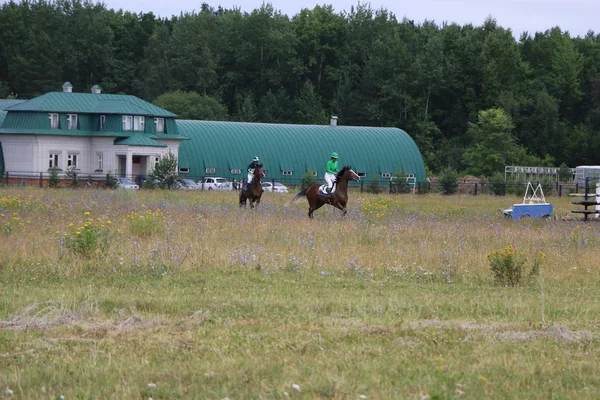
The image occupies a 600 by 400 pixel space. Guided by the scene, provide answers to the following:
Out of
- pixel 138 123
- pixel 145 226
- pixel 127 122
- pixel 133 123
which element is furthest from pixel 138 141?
pixel 145 226

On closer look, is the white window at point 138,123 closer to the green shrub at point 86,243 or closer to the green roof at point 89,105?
the green roof at point 89,105

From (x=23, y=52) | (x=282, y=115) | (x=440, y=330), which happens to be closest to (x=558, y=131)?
(x=282, y=115)

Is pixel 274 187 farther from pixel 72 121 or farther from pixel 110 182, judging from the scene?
pixel 72 121

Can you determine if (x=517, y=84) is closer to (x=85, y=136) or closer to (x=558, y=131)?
(x=558, y=131)

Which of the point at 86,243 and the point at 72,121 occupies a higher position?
the point at 72,121

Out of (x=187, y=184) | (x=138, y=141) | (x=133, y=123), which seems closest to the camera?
(x=187, y=184)

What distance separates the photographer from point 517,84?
341ft

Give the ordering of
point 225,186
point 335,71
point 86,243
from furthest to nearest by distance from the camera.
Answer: point 335,71 < point 225,186 < point 86,243

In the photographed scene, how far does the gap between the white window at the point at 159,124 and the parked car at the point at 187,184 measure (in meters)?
7.96

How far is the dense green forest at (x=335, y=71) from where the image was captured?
10181 cm

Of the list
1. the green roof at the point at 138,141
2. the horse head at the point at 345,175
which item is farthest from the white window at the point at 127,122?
the horse head at the point at 345,175

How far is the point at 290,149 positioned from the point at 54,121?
18080 mm

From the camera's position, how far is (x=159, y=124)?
79188 mm

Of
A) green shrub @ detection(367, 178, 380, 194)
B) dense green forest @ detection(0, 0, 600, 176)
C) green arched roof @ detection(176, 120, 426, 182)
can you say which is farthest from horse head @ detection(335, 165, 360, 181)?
dense green forest @ detection(0, 0, 600, 176)
